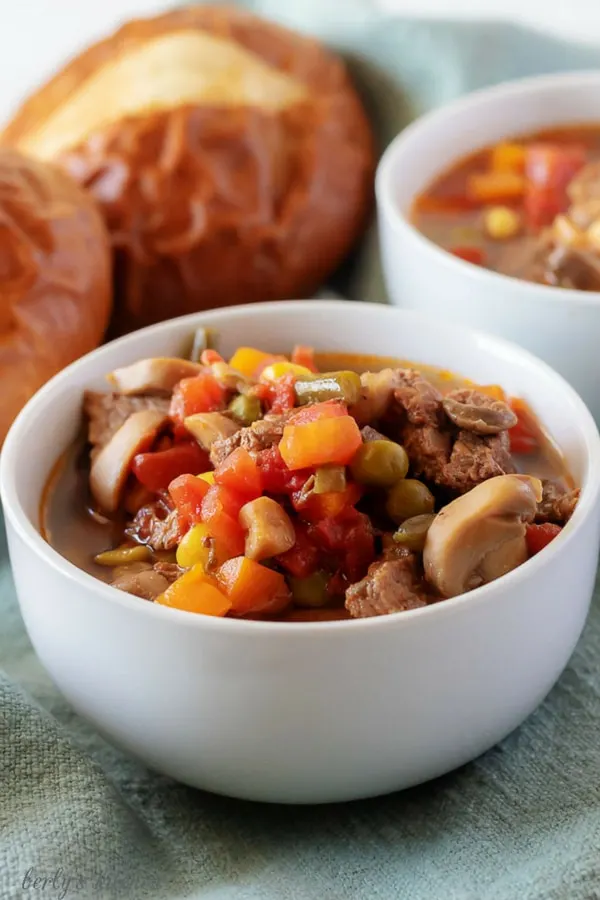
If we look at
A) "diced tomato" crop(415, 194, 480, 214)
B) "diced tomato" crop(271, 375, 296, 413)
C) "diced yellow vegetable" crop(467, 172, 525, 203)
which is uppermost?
"diced tomato" crop(271, 375, 296, 413)

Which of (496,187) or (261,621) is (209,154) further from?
(261,621)

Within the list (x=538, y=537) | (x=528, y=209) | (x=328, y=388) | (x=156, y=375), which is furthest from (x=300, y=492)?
(x=528, y=209)

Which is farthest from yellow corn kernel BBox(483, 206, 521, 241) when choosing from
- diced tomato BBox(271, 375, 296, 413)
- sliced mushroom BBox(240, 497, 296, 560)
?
sliced mushroom BBox(240, 497, 296, 560)

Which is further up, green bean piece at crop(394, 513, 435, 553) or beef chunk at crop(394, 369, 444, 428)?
beef chunk at crop(394, 369, 444, 428)

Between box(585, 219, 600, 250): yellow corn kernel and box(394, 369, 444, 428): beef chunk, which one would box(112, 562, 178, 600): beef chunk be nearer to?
box(394, 369, 444, 428): beef chunk

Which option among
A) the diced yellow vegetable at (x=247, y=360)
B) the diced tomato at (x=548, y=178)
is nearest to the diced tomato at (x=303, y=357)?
the diced yellow vegetable at (x=247, y=360)
